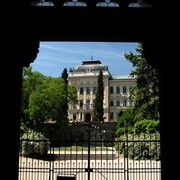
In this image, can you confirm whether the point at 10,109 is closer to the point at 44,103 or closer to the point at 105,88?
the point at 44,103

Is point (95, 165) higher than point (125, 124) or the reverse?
the reverse

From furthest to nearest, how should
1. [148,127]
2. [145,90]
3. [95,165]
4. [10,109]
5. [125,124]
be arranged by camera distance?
[125,124]
[145,90]
[148,127]
[95,165]
[10,109]

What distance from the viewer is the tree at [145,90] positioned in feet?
91.1

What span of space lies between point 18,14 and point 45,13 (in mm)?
393

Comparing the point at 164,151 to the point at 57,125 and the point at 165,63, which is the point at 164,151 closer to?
the point at 165,63

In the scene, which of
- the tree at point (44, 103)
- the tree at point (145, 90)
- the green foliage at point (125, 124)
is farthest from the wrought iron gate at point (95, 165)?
the tree at point (44, 103)

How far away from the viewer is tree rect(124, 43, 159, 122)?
91.1 ft

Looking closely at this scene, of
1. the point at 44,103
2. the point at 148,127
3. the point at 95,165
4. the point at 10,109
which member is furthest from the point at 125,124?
the point at 10,109

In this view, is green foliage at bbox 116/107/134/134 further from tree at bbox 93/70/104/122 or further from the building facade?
the building facade

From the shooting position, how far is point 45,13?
391cm

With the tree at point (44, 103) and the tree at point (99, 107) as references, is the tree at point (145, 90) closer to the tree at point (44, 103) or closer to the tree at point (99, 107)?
the tree at point (44, 103)

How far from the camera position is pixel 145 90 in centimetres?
2880

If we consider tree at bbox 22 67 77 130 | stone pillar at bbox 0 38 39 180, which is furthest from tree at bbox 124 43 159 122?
stone pillar at bbox 0 38 39 180

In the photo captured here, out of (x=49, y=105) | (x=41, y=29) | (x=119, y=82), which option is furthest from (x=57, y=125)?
(x=119, y=82)
